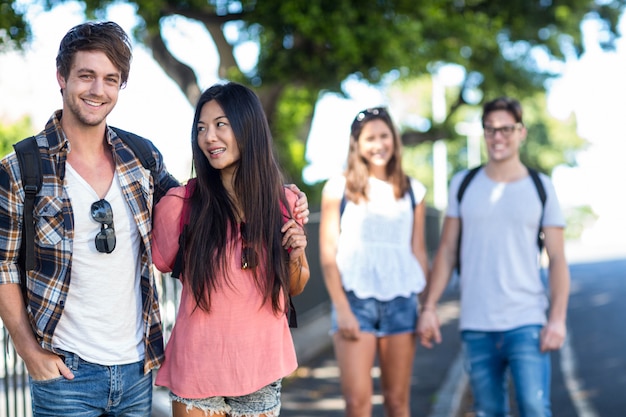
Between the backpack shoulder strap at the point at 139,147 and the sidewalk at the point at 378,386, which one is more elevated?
the backpack shoulder strap at the point at 139,147

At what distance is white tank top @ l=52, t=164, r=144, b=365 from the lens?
297 centimetres

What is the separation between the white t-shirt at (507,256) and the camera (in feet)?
15.3

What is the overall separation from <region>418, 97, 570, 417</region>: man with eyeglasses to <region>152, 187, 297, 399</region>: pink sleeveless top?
175 cm

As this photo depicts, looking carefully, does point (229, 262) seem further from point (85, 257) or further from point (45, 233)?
point (45, 233)

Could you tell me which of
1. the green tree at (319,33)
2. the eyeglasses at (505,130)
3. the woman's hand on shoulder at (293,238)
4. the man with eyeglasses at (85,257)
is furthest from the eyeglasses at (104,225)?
the green tree at (319,33)

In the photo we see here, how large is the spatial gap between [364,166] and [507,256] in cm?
92

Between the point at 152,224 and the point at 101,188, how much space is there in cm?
25

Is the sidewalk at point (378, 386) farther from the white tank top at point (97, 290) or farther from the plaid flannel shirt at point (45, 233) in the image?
the plaid flannel shirt at point (45, 233)

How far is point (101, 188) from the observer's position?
3068 millimetres

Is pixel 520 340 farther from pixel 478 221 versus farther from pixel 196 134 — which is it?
pixel 196 134

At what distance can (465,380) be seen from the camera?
872 cm

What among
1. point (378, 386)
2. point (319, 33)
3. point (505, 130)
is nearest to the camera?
point (505, 130)

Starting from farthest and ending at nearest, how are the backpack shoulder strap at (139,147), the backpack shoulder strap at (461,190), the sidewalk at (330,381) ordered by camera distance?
the sidewalk at (330,381) → the backpack shoulder strap at (461,190) → the backpack shoulder strap at (139,147)

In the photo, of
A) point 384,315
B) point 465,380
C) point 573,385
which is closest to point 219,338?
point 384,315
